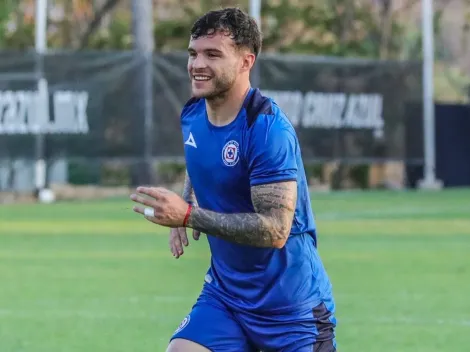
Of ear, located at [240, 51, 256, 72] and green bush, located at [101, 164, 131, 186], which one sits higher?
ear, located at [240, 51, 256, 72]

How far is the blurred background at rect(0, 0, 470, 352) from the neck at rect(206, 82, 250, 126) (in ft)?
11.1

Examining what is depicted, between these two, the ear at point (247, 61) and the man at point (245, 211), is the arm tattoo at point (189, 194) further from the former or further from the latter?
the ear at point (247, 61)

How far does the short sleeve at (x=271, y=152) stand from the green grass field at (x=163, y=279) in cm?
353

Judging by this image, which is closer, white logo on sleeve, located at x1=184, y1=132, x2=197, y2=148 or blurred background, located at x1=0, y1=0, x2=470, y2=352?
white logo on sleeve, located at x1=184, y1=132, x2=197, y2=148

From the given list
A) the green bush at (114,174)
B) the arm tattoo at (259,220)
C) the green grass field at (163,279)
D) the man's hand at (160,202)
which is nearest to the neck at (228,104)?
the arm tattoo at (259,220)

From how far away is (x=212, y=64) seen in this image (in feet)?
18.7

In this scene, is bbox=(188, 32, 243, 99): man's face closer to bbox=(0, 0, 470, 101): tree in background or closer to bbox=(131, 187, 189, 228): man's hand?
bbox=(131, 187, 189, 228): man's hand

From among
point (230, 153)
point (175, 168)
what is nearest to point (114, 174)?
point (175, 168)

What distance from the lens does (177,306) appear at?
10.8m

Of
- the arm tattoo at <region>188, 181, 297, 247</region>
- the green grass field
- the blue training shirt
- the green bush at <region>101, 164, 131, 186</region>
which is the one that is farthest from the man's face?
the green bush at <region>101, 164, 131, 186</region>

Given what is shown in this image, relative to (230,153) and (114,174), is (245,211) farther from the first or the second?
(114,174)

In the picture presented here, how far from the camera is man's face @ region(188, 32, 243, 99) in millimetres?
5711

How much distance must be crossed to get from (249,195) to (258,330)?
1.92ft

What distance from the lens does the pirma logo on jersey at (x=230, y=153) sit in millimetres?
5677
